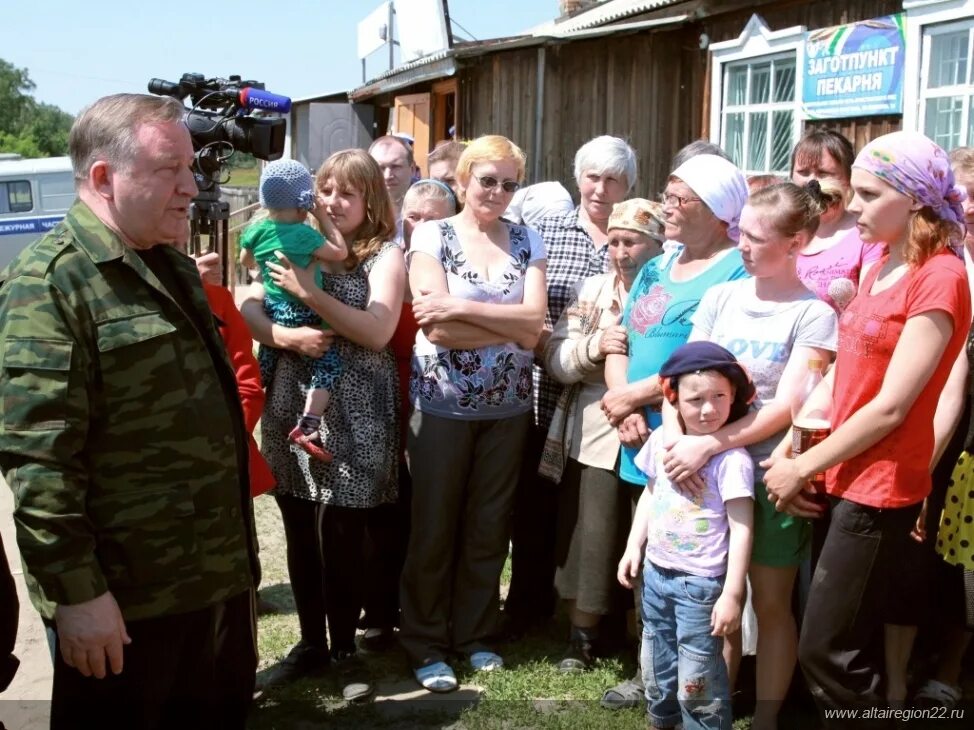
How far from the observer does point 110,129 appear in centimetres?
224

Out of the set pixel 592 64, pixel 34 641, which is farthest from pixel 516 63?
pixel 34 641

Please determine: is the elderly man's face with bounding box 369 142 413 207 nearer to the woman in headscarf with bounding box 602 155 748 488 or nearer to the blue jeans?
the woman in headscarf with bounding box 602 155 748 488

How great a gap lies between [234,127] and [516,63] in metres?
7.46

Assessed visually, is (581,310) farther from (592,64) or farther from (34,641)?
(592,64)

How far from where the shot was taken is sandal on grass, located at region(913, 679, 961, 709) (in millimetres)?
3445

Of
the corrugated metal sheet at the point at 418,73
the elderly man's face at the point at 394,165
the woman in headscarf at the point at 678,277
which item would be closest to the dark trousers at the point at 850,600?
the woman in headscarf at the point at 678,277

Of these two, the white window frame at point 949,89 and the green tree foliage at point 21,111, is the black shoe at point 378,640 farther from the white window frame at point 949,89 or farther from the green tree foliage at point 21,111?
the green tree foliage at point 21,111

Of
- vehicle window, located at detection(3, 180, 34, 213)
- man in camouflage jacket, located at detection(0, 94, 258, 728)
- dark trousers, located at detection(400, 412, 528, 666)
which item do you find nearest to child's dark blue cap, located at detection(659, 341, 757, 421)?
dark trousers, located at detection(400, 412, 528, 666)

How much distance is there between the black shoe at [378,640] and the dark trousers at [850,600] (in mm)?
1855

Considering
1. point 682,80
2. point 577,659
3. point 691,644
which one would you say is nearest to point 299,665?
point 577,659

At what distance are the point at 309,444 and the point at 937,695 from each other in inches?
93.1

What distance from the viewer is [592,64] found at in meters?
10.3

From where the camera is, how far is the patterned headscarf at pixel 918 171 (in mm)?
2670

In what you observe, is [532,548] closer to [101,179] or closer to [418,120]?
[101,179]
